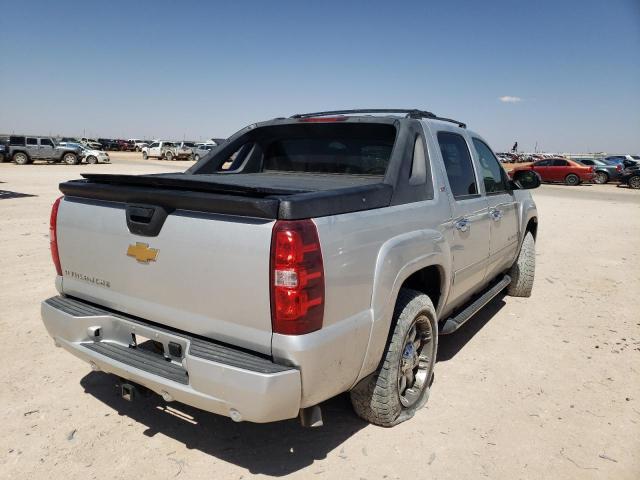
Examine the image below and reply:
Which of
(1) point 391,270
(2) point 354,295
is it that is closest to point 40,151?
(1) point 391,270

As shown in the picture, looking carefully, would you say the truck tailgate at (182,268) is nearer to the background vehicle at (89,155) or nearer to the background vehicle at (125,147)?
the background vehicle at (89,155)

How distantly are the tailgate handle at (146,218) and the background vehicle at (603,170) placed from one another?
105ft

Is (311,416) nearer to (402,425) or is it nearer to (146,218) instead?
(402,425)

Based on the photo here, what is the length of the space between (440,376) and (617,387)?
1.34 meters

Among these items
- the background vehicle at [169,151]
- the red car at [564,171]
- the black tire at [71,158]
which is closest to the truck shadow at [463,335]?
the red car at [564,171]

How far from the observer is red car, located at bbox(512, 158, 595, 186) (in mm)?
28031

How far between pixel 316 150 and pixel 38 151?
34.9m

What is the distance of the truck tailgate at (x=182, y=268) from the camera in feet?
7.16

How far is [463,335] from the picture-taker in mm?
4715

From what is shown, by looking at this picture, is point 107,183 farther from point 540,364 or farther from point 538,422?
point 540,364

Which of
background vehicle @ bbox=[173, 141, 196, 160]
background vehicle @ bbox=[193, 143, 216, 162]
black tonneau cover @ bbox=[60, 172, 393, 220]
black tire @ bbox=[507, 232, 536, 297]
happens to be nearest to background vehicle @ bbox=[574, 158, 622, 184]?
black tire @ bbox=[507, 232, 536, 297]

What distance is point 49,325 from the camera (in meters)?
2.92

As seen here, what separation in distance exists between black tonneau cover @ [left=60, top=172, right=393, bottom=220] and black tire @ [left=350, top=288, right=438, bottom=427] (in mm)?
711

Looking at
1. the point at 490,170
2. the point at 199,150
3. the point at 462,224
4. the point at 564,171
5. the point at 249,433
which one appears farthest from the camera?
the point at 199,150
